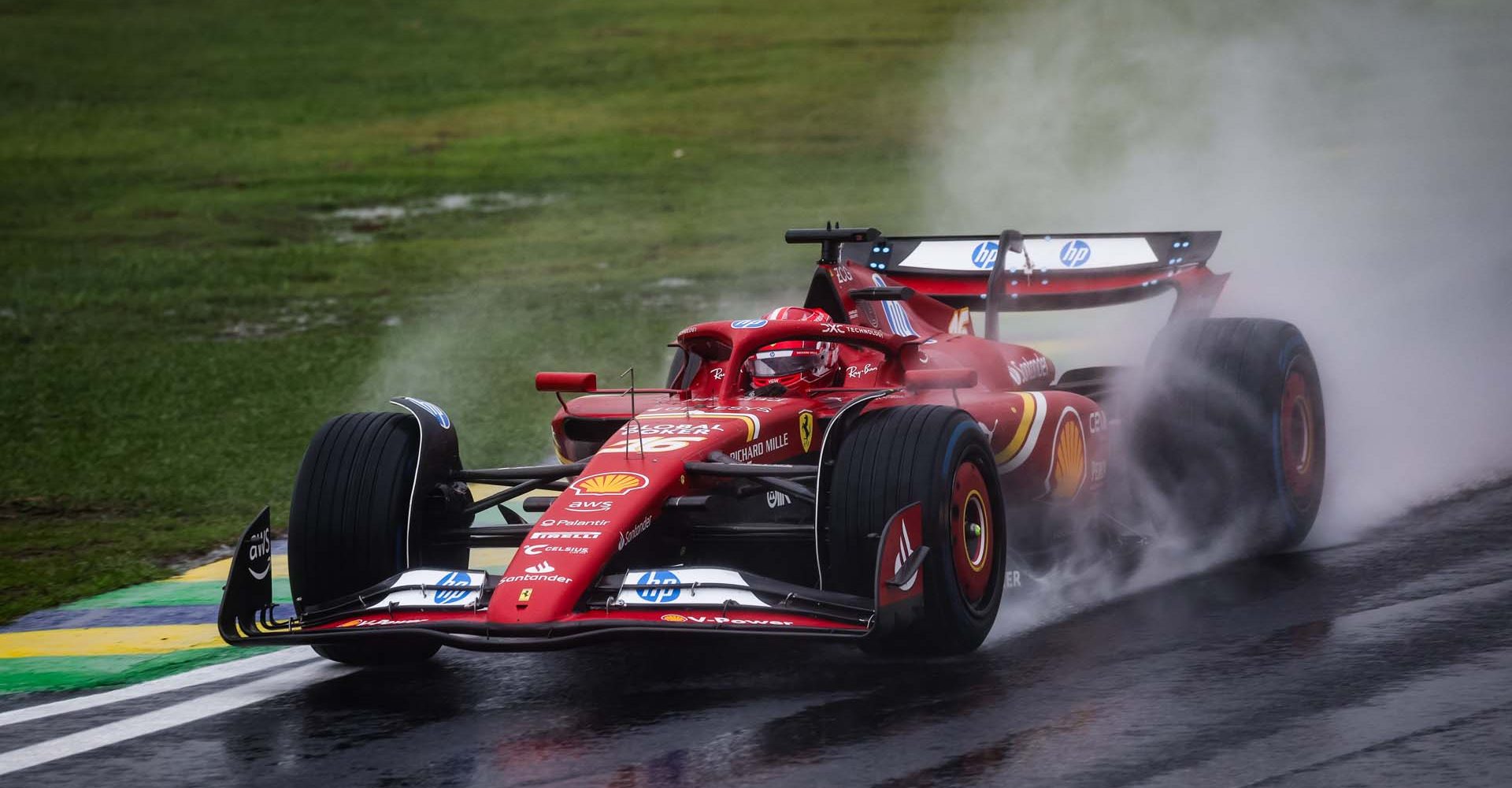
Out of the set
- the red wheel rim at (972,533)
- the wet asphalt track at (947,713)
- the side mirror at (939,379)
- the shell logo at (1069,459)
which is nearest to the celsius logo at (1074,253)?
the shell logo at (1069,459)

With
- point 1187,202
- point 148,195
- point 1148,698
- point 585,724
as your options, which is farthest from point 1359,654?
point 148,195

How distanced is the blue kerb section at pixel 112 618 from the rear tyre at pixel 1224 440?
4161 millimetres

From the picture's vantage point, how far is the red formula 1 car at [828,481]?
6066 millimetres

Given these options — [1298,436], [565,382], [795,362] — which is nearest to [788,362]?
[795,362]

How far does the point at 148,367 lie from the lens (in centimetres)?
1576

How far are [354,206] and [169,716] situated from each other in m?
19.3

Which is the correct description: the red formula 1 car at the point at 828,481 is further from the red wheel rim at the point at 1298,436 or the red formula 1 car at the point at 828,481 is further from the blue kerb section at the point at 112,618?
the blue kerb section at the point at 112,618

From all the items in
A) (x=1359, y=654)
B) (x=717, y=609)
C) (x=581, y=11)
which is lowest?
(x=1359, y=654)

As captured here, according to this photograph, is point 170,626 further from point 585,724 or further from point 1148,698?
point 1148,698

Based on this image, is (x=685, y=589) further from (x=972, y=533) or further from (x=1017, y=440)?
(x=1017, y=440)

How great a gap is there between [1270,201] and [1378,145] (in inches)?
60.7

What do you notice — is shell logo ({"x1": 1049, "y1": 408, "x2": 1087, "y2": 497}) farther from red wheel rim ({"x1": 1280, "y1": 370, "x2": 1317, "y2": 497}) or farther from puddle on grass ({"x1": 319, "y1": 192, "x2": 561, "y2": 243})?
puddle on grass ({"x1": 319, "y1": 192, "x2": 561, "y2": 243})

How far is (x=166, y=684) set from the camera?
6809 mm

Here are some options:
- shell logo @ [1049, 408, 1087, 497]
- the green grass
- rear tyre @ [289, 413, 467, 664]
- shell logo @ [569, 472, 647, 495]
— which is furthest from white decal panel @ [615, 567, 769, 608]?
the green grass
